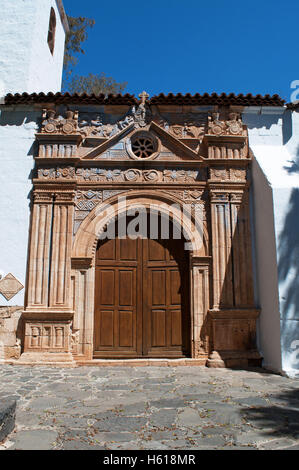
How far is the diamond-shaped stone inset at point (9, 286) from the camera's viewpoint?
7.04m

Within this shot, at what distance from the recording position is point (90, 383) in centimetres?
533

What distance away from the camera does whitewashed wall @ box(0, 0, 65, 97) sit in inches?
341

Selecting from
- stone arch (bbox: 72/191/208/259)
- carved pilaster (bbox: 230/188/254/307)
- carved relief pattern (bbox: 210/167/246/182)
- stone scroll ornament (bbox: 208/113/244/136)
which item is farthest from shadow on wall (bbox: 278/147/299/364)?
stone scroll ornament (bbox: 208/113/244/136)

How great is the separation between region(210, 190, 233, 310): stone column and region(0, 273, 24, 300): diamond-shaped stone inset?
3.35 m

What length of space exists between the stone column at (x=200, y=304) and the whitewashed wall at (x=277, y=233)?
885 millimetres

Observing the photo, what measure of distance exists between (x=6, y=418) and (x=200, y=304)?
4.44m

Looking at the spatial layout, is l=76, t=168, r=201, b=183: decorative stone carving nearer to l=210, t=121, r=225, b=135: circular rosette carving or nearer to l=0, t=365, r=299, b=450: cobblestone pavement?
l=210, t=121, r=225, b=135: circular rosette carving

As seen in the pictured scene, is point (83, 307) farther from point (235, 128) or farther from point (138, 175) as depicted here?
point (235, 128)

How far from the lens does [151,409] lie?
4016mm

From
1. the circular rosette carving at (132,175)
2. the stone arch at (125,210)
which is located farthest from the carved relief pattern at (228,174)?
the circular rosette carving at (132,175)

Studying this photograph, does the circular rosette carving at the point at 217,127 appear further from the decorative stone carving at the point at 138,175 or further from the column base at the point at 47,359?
the column base at the point at 47,359

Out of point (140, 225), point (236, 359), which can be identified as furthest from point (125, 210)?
point (236, 359)
